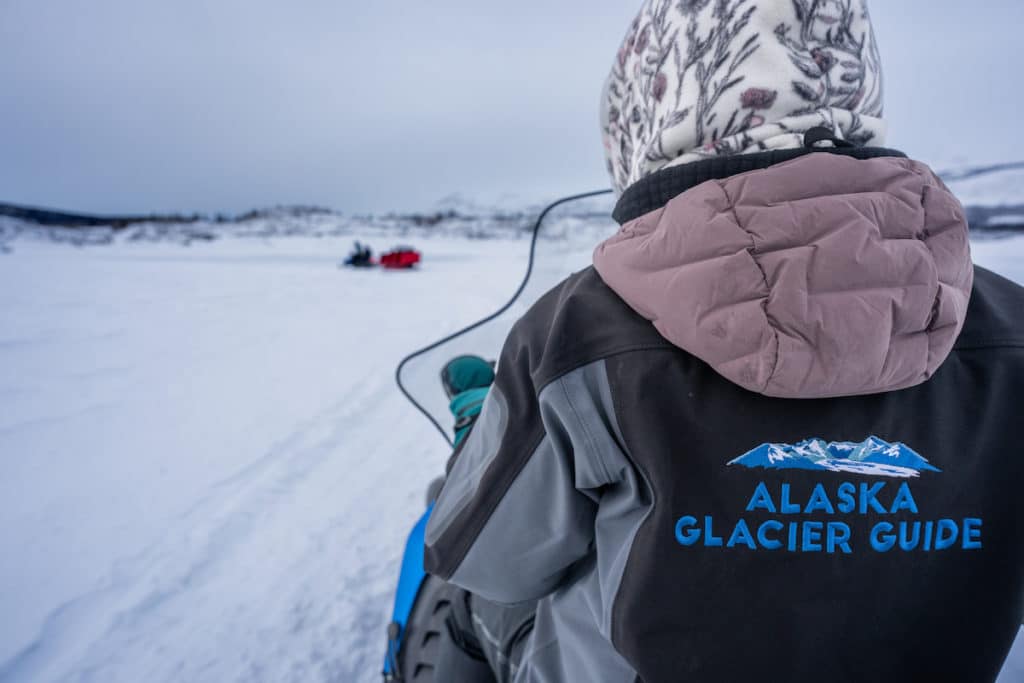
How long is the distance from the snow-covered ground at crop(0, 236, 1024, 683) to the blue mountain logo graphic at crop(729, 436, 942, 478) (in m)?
1.19

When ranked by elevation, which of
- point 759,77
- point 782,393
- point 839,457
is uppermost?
point 759,77

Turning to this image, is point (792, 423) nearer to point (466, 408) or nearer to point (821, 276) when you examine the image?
point (821, 276)

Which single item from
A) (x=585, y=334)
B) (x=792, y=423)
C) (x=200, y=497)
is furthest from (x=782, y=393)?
(x=200, y=497)

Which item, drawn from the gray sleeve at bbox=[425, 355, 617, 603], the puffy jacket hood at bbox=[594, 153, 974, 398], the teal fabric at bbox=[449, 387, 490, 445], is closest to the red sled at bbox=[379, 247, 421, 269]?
the teal fabric at bbox=[449, 387, 490, 445]

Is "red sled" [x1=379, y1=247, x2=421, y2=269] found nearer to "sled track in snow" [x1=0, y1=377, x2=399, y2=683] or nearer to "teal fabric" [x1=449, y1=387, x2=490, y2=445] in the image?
"sled track in snow" [x1=0, y1=377, x2=399, y2=683]

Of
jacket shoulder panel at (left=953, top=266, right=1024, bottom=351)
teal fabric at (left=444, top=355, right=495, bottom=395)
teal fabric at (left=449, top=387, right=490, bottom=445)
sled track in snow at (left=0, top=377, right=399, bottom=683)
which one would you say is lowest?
sled track in snow at (left=0, top=377, right=399, bottom=683)

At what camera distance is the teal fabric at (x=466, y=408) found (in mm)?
1351

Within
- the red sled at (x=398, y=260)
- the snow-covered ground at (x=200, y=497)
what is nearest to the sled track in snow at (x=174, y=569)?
the snow-covered ground at (x=200, y=497)

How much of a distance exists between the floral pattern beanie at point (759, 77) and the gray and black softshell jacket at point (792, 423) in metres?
0.07

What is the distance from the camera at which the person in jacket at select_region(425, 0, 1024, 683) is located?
19.9 inches

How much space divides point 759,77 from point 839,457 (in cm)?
54

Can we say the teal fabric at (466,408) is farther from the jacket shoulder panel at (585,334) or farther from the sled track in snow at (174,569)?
the sled track in snow at (174,569)

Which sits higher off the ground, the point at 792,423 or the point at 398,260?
the point at 398,260

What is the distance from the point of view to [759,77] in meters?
0.64
